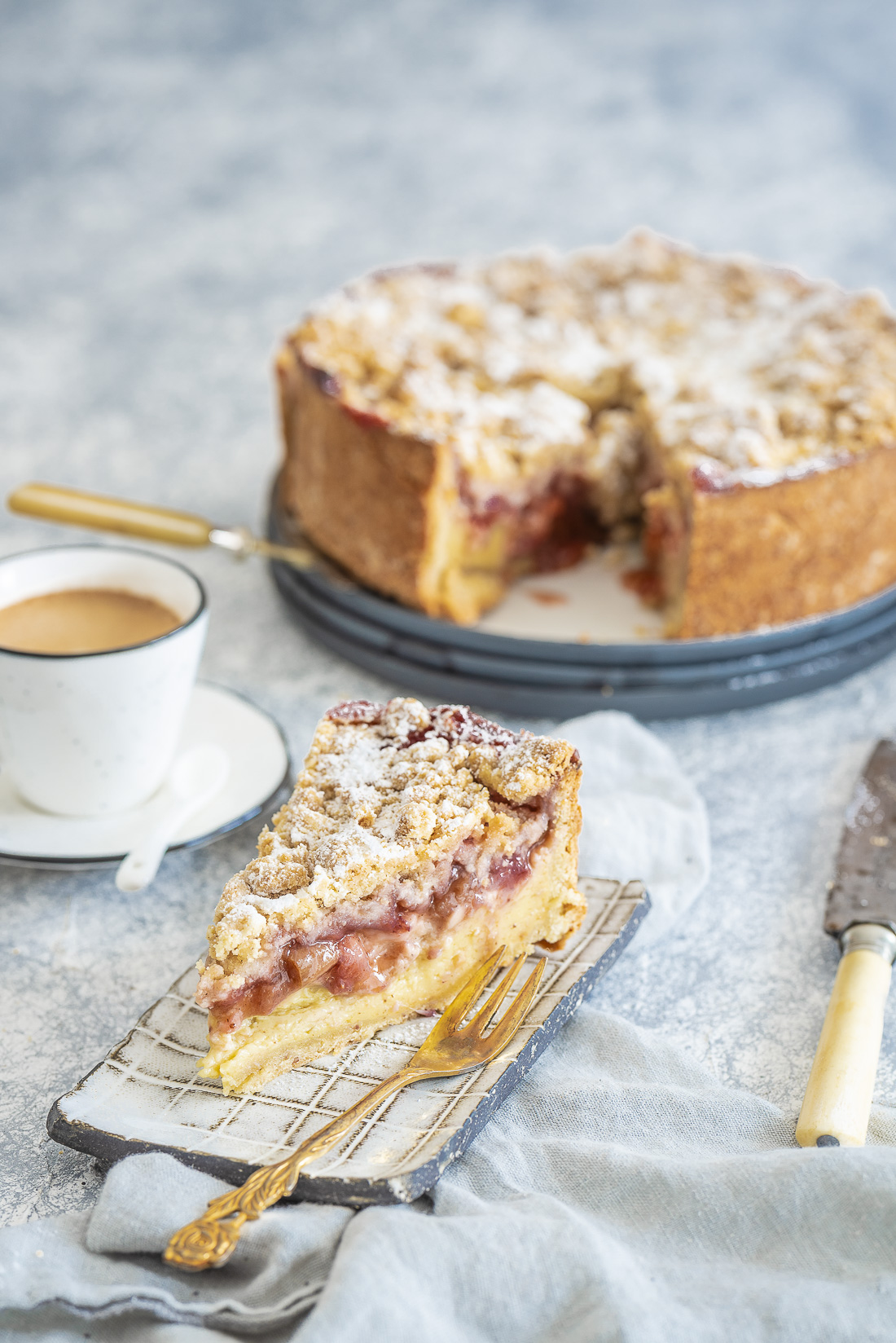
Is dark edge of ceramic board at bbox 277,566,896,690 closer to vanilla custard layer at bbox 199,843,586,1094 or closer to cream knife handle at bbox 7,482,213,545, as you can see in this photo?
cream knife handle at bbox 7,482,213,545

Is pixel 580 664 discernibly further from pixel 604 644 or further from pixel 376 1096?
pixel 376 1096

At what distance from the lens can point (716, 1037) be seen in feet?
7.07

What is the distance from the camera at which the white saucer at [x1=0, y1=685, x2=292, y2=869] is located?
2.32 m

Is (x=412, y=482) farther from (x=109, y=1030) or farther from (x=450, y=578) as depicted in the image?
(x=109, y=1030)

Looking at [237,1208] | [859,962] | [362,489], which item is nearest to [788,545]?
[362,489]

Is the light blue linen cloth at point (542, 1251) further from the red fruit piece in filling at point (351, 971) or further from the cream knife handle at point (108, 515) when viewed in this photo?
the cream knife handle at point (108, 515)

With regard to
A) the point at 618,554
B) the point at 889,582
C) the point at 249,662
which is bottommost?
the point at 249,662

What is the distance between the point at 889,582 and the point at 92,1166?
225 centimetres

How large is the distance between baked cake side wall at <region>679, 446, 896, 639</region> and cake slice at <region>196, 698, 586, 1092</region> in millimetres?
1016

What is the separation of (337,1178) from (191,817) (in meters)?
0.88

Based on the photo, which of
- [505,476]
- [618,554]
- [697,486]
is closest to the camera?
[697,486]

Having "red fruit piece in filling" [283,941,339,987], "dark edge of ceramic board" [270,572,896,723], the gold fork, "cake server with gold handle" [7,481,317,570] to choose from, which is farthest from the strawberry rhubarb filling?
"cake server with gold handle" [7,481,317,570]

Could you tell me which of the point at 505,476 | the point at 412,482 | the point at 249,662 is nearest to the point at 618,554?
the point at 505,476

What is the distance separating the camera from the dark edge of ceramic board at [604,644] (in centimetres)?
294
